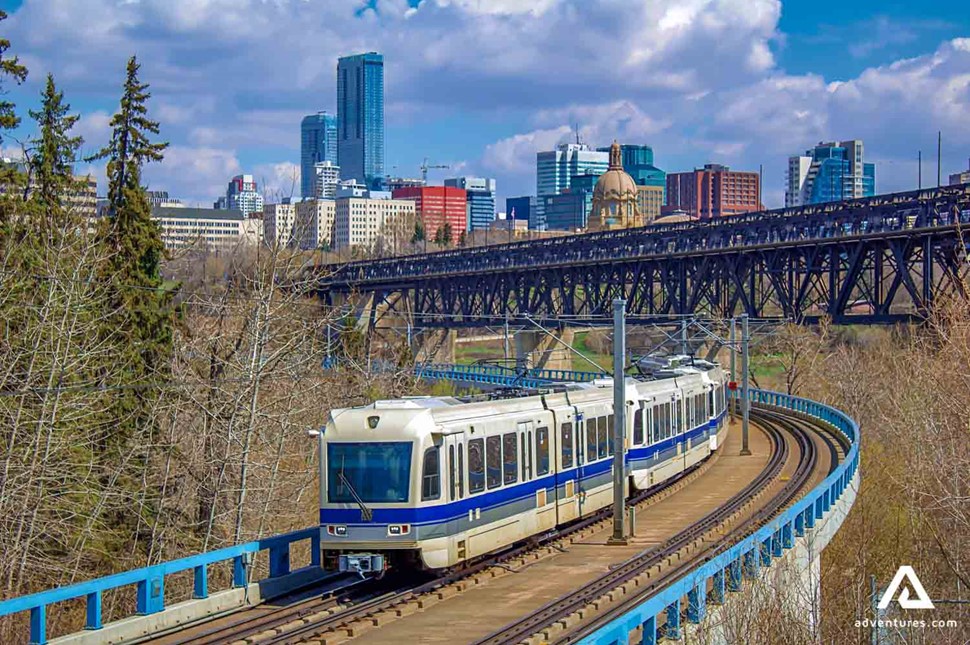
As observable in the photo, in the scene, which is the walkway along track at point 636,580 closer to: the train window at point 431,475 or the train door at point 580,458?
the train door at point 580,458

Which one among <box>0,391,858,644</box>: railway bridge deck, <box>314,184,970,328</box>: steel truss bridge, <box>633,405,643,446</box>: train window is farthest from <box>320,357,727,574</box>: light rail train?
<box>314,184,970,328</box>: steel truss bridge

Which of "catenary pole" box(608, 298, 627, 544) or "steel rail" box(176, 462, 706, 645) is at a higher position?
"catenary pole" box(608, 298, 627, 544)

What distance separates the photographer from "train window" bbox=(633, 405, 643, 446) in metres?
29.9

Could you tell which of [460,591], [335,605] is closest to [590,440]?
[460,591]

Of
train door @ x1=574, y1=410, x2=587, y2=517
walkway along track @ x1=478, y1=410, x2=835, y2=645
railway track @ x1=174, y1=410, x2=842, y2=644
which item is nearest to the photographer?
railway track @ x1=174, y1=410, x2=842, y2=644

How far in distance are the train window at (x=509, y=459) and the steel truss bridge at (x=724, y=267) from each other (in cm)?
1528

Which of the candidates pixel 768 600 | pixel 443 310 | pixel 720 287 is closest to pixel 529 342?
pixel 443 310

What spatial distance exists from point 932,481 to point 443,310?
63.4 meters

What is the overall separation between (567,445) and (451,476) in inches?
212

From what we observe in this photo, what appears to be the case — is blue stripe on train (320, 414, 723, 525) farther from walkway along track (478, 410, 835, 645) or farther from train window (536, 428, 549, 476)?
walkway along track (478, 410, 835, 645)

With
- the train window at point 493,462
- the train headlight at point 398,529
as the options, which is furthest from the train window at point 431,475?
the train window at point 493,462

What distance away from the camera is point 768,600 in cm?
1638

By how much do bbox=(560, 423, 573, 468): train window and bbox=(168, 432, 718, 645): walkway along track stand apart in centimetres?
160

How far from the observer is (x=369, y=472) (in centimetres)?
1891
